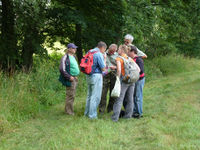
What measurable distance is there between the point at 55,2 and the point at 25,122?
336 inches

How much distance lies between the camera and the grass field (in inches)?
177

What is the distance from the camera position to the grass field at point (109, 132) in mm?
4508

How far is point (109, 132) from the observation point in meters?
5.10

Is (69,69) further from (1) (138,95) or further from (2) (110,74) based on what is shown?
(1) (138,95)

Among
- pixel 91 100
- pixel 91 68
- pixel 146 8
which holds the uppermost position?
pixel 146 8

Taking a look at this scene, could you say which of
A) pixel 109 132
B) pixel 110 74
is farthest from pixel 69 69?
pixel 109 132

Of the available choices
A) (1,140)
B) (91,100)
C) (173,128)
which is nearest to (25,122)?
(1,140)

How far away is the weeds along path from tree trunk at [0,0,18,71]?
4922 millimetres

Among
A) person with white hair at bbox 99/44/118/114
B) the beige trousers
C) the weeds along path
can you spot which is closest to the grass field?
the weeds along path

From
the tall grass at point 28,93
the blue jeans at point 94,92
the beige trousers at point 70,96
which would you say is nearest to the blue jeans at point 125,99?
the blue jeans at point 94,92

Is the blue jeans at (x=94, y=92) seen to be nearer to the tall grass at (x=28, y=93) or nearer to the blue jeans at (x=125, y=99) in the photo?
the blue jeans at (x=125, y=99)

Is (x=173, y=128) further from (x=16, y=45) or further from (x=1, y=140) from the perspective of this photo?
(x=16, y=45)

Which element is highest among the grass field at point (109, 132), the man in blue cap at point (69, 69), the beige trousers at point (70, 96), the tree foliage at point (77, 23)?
the tree foliage at point (77, 23)

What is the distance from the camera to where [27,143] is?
4770 mm
